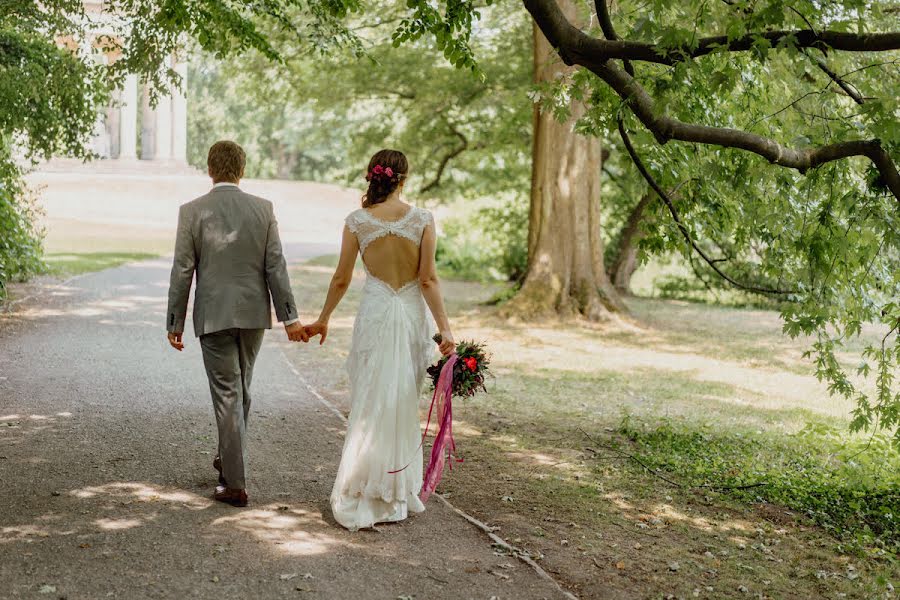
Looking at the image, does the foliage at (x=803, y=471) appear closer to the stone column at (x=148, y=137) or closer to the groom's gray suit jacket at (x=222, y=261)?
the groom's gray suit jacket at (x=222, y=261)

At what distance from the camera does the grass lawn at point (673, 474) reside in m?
6.04

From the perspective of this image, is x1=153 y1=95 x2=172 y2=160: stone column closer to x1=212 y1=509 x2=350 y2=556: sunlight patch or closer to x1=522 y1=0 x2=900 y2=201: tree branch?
x1=522 y1=0 x2=900 y2=201: tree branch

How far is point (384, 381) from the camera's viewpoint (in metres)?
6.06

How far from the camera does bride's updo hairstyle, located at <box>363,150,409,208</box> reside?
606 cm

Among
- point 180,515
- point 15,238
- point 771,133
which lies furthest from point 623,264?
point 180,515

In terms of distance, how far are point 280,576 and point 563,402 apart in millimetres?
6855

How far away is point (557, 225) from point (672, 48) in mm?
12760

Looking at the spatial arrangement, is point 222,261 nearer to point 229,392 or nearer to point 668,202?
point 229,392

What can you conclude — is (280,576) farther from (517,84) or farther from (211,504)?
(517,84)

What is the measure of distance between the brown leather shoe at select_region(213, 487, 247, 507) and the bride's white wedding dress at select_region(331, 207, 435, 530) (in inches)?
23.8

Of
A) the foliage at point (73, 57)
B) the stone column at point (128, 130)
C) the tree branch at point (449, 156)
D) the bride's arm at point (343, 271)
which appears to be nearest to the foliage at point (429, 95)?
the tree branch at point (449, 156)

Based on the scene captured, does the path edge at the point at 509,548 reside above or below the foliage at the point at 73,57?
below

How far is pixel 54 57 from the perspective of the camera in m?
13.7

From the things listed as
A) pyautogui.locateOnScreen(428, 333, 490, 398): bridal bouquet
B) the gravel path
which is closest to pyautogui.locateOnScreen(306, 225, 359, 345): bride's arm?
pyautogui.locateOnScreen(428, 333, 490, 398): bridal bouquet
